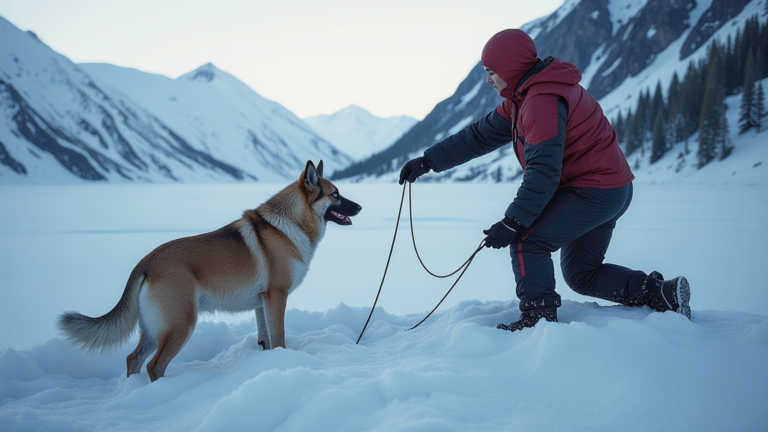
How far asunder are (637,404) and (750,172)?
44.3 metres

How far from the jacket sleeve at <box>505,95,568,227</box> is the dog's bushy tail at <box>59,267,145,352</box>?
9.32 feet

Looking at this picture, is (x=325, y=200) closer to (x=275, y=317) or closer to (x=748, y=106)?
(x=275, y=317)

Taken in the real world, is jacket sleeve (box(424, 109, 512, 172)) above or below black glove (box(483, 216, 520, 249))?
above

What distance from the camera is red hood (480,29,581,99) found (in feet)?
10.9

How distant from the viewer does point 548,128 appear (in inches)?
126

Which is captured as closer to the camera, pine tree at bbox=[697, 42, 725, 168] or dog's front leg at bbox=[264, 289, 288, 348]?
dog's front leg at bbox=[264, 289, 288, 348]

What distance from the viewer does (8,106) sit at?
4594 inches

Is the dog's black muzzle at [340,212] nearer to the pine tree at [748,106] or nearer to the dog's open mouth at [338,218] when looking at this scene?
the dog's open mouth at [338,218]

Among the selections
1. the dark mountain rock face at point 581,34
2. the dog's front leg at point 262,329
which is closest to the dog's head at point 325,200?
the dog's front leg at point 262,329

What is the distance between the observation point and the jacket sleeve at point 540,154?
10.5 feet

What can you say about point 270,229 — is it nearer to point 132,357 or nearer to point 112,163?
point 132,357

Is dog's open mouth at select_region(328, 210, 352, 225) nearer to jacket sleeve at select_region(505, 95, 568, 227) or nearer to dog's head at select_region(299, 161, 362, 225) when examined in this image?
dog's head at select_region(299, 161, 362, 225)

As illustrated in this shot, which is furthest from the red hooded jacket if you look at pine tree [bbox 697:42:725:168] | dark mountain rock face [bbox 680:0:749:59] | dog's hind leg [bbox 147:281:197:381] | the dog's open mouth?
dark mountain rock face [bbox 680:0:749:59]

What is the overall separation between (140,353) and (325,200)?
1989mm
